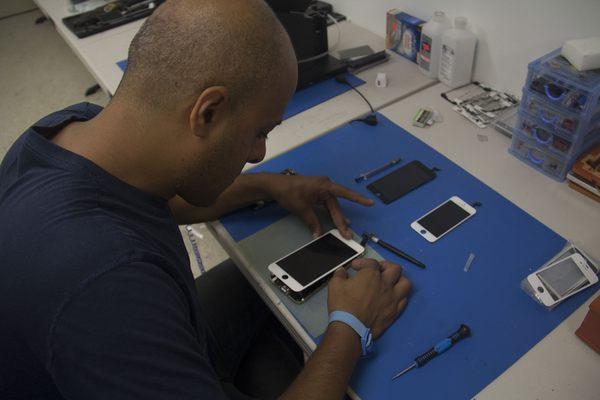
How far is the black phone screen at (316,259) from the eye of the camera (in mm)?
947

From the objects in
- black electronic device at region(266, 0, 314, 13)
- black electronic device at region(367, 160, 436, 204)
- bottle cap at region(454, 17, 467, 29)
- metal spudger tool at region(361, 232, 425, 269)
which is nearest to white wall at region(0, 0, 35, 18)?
black electronic device at region(266, 0, 314, 13)

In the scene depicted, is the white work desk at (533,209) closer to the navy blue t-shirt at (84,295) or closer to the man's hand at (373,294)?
the man's hand at (373,294)

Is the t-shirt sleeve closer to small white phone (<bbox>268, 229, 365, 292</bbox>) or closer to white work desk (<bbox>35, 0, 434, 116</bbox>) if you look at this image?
small white phone (<bbox>268, 229, 365, 292</bbox>)

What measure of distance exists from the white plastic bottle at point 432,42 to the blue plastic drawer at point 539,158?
423 mm

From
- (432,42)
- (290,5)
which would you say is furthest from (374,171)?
(290,5)

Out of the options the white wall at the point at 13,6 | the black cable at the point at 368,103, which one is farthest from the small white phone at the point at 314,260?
the white wall at the point at 13,6

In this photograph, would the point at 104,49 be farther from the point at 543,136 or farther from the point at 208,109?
the point at 543,136

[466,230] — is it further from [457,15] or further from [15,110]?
[15,110]

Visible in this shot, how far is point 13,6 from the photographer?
4.32 meters

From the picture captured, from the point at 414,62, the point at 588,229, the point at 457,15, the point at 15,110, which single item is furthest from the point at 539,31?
the point at 15,110

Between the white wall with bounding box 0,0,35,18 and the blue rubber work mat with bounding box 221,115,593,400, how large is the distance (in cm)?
441

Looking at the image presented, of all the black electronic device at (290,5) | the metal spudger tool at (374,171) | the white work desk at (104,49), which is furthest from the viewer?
the white work desk at (104,49)

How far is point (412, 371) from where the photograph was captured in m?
0.79

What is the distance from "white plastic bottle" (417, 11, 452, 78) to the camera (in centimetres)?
142
